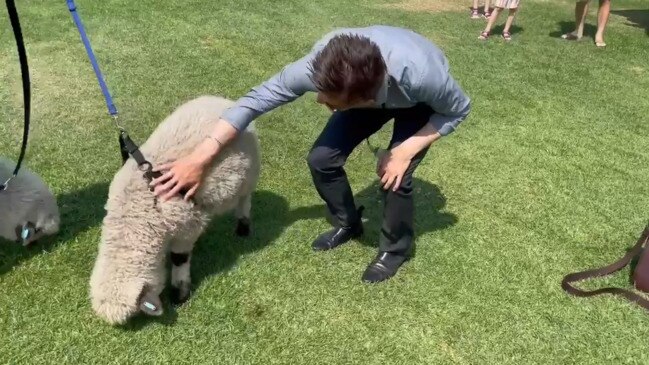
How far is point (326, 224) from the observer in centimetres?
417

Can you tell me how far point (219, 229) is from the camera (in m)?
3.99

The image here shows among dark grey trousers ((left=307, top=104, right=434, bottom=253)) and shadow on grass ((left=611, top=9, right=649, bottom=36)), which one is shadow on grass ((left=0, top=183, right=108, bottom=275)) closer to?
dark grey trousers ((left=307, top=104, right=434, bottom=253))

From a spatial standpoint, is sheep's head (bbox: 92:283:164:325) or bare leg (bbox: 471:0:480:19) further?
bare leg (bbox: 471:0:480:19)

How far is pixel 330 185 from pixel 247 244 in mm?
738

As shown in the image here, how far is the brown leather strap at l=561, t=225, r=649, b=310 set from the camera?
3527 millimetres

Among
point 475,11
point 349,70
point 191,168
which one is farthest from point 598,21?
point 191,168

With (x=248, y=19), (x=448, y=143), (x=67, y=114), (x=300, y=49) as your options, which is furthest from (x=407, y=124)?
(x=248, y=19)

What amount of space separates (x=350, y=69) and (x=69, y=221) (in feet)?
7.85

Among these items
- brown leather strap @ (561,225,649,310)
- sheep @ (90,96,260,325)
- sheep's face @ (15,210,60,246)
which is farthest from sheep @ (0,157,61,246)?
brown leather strap @ (561,225,649,310)

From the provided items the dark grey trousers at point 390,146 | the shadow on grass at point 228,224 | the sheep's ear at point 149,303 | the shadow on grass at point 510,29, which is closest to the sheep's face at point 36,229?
the shadow on grass at point 228,224

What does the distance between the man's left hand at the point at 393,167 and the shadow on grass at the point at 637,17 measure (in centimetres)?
909

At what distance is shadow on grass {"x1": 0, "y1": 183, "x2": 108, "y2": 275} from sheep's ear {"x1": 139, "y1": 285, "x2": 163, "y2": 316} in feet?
3.56

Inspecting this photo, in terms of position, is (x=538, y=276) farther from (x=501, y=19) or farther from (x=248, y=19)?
(x=501, y=19)

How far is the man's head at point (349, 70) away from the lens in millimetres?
2521
